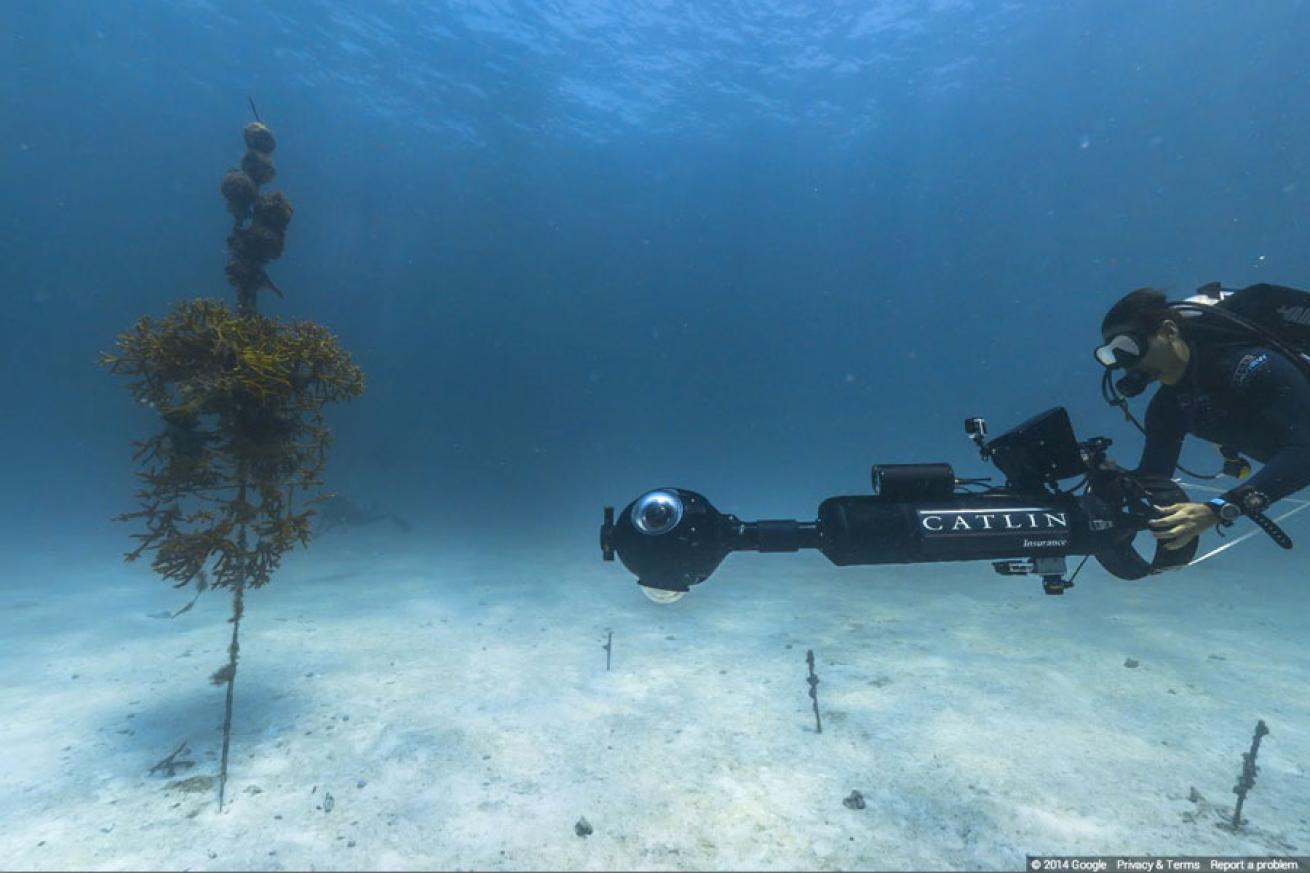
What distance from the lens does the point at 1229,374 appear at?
9.96ft

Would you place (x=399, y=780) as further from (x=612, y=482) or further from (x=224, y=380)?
(x=612, y=482)

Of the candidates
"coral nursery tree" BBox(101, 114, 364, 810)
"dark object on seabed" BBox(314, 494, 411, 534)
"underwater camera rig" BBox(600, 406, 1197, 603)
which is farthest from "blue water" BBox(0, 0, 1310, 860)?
"underwater camera rig" BBox(600, 406, 1197, 603)

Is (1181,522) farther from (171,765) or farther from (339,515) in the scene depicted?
(339,515)

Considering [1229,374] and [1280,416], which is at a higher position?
[1229,374]

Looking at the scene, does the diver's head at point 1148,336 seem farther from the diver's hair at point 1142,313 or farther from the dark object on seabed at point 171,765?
the dark object on seabed at point 171,765

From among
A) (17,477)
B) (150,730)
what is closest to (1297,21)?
(150,730)

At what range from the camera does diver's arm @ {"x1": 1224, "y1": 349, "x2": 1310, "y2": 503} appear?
8.55 ft

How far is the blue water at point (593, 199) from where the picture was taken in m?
30.8

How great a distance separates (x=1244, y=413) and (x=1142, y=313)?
808 millimetres

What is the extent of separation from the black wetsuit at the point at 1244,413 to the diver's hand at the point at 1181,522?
0.44 ft

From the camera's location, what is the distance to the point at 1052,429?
3.06 meters

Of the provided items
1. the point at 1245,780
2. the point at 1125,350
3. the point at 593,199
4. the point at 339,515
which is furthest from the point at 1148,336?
the point at 593,199

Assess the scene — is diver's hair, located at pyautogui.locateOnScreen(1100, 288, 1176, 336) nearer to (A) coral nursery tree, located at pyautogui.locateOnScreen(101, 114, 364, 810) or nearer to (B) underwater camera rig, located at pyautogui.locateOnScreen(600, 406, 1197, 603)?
(B) underwater camera rig, located at pyautogui.locateOnScreen(600, 406, 1197, 603)

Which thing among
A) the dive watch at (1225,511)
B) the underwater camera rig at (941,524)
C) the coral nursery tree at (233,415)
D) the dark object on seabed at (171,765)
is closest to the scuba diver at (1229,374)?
the dive watch at (1225,511)
